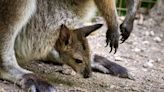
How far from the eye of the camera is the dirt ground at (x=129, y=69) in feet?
15.3

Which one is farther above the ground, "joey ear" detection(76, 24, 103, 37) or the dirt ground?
"joey ear" detection(76, 24, 103, 37)

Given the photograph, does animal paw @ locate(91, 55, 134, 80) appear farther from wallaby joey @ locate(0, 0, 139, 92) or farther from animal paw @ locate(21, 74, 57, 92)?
animal paw @ locate(21, 74, 57, 92)

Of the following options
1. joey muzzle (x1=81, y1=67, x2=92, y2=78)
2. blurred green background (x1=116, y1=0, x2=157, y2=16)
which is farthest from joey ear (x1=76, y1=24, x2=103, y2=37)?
blurred green background (x1=116, y1=0, x2=157, y2=16)

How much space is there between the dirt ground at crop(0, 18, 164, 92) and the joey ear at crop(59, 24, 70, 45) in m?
0.38

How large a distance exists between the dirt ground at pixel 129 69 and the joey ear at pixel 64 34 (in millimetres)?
383

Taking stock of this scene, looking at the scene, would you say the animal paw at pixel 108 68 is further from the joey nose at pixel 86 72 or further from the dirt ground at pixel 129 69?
the joey nose at pixel 86 72

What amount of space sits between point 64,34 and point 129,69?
1.04 meters

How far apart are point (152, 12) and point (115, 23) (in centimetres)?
301

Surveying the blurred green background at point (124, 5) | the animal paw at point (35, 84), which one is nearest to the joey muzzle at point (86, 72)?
the animal paw at point (35, 84)

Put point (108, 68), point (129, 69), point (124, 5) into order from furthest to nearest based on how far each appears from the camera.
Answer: point (124, 5), point (129, 69), point (108, 68)

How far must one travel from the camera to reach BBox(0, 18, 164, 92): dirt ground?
4.66m

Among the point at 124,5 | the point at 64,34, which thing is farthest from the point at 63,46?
the point at 124,5

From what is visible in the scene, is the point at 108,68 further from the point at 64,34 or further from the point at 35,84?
the point at 35,84

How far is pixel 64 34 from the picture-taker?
15.4 feet
